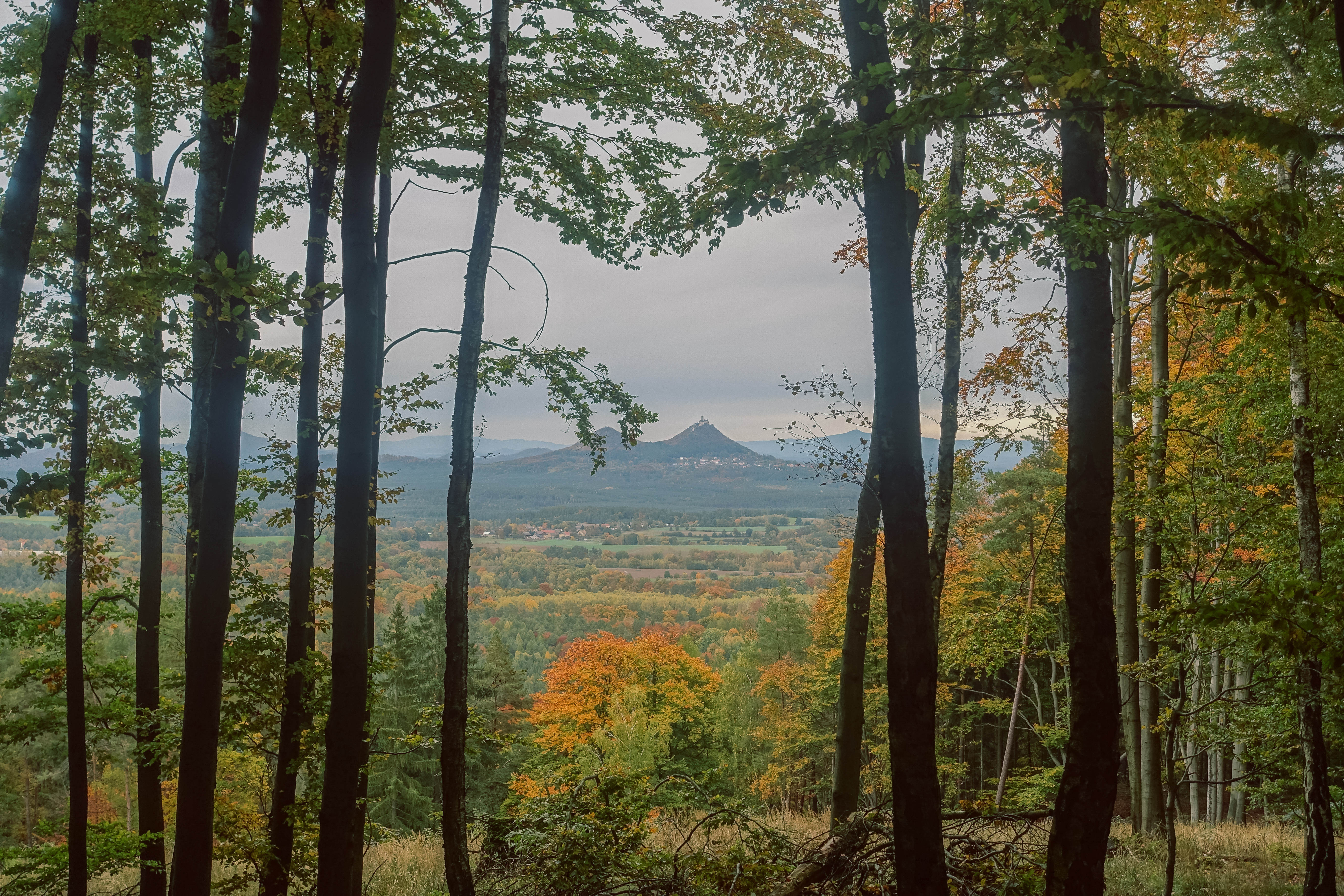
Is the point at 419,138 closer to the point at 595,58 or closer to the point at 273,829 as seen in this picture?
the point at 595,58

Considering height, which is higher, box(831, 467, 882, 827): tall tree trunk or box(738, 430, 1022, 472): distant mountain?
box(738, 430, 1022, 472): distant mountain

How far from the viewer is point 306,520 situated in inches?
303

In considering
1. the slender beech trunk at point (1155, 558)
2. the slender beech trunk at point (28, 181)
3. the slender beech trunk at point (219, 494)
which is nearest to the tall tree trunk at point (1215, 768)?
the slender beech trunk at point (1155, 558)

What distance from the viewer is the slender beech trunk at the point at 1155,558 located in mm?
8188

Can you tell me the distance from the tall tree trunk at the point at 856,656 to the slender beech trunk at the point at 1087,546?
7.08 feet

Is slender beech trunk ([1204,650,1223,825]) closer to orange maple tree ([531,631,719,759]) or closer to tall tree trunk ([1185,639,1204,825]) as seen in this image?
tall tree trunk ([1185,639,1204,825])

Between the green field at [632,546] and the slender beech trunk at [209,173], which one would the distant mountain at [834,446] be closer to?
the slender beech trunk at [209,173]

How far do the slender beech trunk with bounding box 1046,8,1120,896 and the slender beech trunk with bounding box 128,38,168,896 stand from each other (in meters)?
8.39

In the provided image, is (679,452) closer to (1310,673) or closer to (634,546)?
(634,546)

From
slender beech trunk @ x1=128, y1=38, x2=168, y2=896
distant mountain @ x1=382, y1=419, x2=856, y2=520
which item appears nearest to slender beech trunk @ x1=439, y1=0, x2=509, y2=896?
slender beech trunk @ x1=128, y1=38, x2=168, y2=896

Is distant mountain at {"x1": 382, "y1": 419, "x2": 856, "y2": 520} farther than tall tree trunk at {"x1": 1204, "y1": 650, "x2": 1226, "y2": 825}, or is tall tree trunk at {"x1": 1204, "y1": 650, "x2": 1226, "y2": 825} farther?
distant mountain at {"x1": 382, "y1": 419, "x2": 856, "y2": 520}

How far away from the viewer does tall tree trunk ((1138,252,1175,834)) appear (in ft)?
26.8

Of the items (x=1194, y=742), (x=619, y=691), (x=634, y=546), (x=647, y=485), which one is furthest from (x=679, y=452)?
(x=1194, y=742)

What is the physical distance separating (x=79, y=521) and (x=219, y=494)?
5.05 metres
